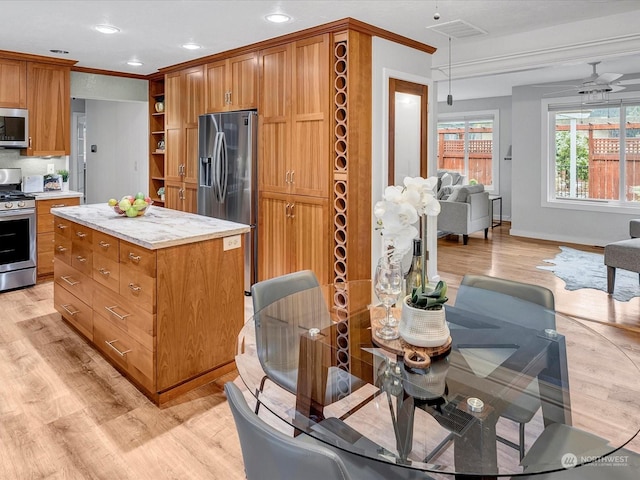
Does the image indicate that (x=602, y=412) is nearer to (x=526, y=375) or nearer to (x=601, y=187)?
(x=526, y=375)

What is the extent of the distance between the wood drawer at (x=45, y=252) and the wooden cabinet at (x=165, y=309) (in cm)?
226

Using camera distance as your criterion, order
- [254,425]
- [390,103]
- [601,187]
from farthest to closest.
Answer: [601,187]
[390,103]
[254,425]

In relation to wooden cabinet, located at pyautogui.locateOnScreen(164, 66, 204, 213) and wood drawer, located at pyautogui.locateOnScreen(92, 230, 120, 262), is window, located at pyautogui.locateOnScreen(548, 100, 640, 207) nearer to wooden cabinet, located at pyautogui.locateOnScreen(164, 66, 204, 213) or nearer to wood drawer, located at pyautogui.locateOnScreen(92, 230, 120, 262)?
wooden cabinet, located at pyautogui.locateOnScreen(164, 66, 204, 213)

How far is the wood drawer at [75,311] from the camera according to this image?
3268 millimetres

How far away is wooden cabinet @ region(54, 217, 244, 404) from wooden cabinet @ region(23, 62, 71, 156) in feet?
9.02

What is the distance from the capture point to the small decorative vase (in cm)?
156

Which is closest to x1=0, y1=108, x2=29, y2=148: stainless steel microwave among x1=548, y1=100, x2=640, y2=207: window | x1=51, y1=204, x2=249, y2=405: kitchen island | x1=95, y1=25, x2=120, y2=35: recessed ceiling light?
x1=95, y1=25, x2=120, y2=35: recessed ceiling light

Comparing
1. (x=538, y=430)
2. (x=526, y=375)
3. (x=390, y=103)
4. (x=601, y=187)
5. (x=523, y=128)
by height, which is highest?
(x=523, y=128)

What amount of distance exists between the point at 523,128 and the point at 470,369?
24.3ft

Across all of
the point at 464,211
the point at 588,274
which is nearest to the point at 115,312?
the point at 588,274

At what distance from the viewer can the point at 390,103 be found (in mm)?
4031

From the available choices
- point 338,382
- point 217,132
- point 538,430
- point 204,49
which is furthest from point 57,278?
point 538,430

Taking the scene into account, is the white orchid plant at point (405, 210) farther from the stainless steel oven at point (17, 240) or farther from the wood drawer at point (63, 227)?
the stainless steel oven at point (17, 240)

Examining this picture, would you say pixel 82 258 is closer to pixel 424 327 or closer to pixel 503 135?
pixel 424 327
